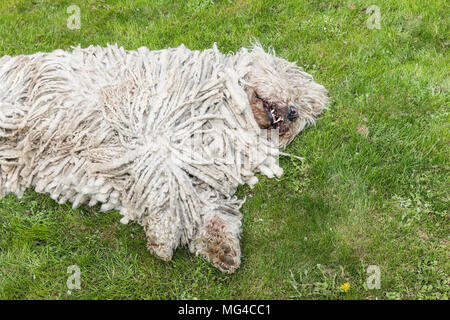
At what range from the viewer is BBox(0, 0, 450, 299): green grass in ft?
9.20

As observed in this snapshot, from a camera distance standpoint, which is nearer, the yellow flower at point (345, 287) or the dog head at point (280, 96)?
the yellow flower at point (345, 287)

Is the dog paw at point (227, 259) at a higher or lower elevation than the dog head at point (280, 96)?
lower

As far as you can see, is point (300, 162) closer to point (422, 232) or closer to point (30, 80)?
point (422, 232)

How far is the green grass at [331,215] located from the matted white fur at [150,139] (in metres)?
0.14

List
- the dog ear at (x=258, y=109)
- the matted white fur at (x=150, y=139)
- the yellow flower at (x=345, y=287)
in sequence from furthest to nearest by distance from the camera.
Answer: the dog ear at (x=258, y=109) → the matted white fur at (x=150, y=139) → the yellow flower at (x=345, y=287)

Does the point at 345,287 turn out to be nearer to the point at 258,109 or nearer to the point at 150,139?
the point at 258,109

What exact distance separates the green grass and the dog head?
13cm

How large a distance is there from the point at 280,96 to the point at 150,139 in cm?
100

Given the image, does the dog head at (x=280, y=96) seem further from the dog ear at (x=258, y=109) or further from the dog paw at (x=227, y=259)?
the dog paw at (x=227, y=259)

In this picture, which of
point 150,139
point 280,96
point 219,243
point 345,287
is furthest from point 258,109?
point 345,287

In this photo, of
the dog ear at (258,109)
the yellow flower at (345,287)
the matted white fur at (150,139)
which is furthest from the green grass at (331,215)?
the dog ear at (258,109)

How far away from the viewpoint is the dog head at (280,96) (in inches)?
131

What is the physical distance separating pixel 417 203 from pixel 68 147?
7.90 feet

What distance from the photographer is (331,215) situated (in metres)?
3.08
